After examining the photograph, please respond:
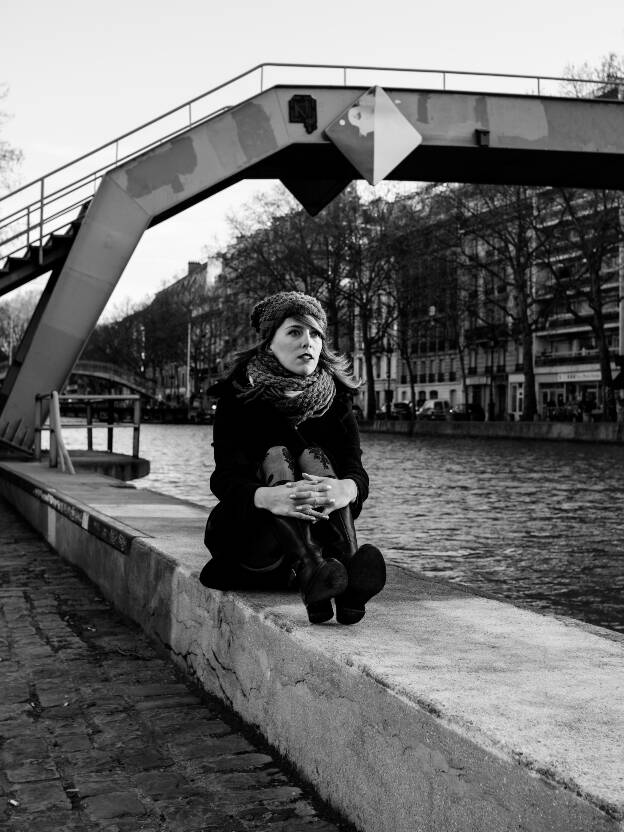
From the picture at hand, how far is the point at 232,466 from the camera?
3887 mm

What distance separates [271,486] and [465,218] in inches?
1815

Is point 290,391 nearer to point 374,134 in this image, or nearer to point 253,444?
point 253,444

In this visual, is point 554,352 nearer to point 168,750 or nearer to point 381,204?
point 381,204

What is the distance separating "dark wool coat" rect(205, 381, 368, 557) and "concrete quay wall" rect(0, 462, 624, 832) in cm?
28

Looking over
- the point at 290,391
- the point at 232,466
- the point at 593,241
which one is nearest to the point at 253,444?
the point at 232,466

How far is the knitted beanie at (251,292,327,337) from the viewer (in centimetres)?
399

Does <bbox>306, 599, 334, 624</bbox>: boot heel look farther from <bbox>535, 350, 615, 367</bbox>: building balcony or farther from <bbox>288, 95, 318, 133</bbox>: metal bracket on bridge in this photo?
<bbox>535, 350, 615, 367</bbox>: building balcony

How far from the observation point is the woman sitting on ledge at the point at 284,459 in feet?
11.9

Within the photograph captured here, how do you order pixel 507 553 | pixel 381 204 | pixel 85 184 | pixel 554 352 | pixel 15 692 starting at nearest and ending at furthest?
pixel 15 692
pixel 507 553
pixel 85 184
pixel 381 204
pixel 554 352

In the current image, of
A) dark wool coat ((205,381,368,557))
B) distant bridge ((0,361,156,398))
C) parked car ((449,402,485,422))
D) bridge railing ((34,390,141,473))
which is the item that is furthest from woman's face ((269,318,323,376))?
distant bridge ((0,361,156,398))

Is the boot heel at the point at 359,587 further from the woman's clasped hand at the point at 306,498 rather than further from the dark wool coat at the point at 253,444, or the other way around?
the dark wool coat at the point at 253,444

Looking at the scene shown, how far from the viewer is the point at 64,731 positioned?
372 cm

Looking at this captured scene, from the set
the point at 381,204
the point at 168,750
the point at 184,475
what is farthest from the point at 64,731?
the point at 381,204

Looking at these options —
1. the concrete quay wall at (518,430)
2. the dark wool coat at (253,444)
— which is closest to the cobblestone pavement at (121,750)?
the dark wool coat at (253,444)
